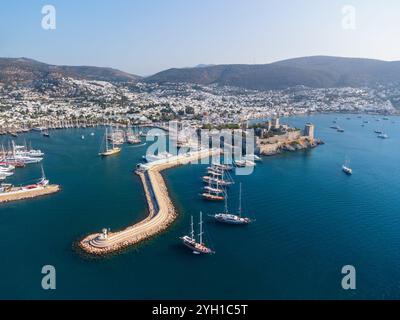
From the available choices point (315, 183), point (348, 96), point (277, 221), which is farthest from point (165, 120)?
point (348, 96)

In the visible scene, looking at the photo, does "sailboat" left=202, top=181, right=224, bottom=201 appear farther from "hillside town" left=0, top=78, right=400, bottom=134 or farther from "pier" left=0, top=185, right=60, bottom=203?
"hillside town" left=0, top=78, right=400, bottom=134

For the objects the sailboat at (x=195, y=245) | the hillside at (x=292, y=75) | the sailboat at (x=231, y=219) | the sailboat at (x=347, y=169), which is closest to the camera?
the sailboat at (x=195, y=245)

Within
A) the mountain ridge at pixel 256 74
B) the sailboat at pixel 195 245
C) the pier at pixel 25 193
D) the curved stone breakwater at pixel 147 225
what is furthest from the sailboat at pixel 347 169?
the mountain ridge at pixel 256 74

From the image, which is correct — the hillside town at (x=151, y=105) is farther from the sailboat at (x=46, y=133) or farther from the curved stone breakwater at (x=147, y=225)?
the curved stone breakwater at (x=147, y=225)

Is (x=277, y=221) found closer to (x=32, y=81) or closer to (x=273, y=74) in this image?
(x=32, y=81)

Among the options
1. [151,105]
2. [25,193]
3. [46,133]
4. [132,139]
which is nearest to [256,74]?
[151,105]
